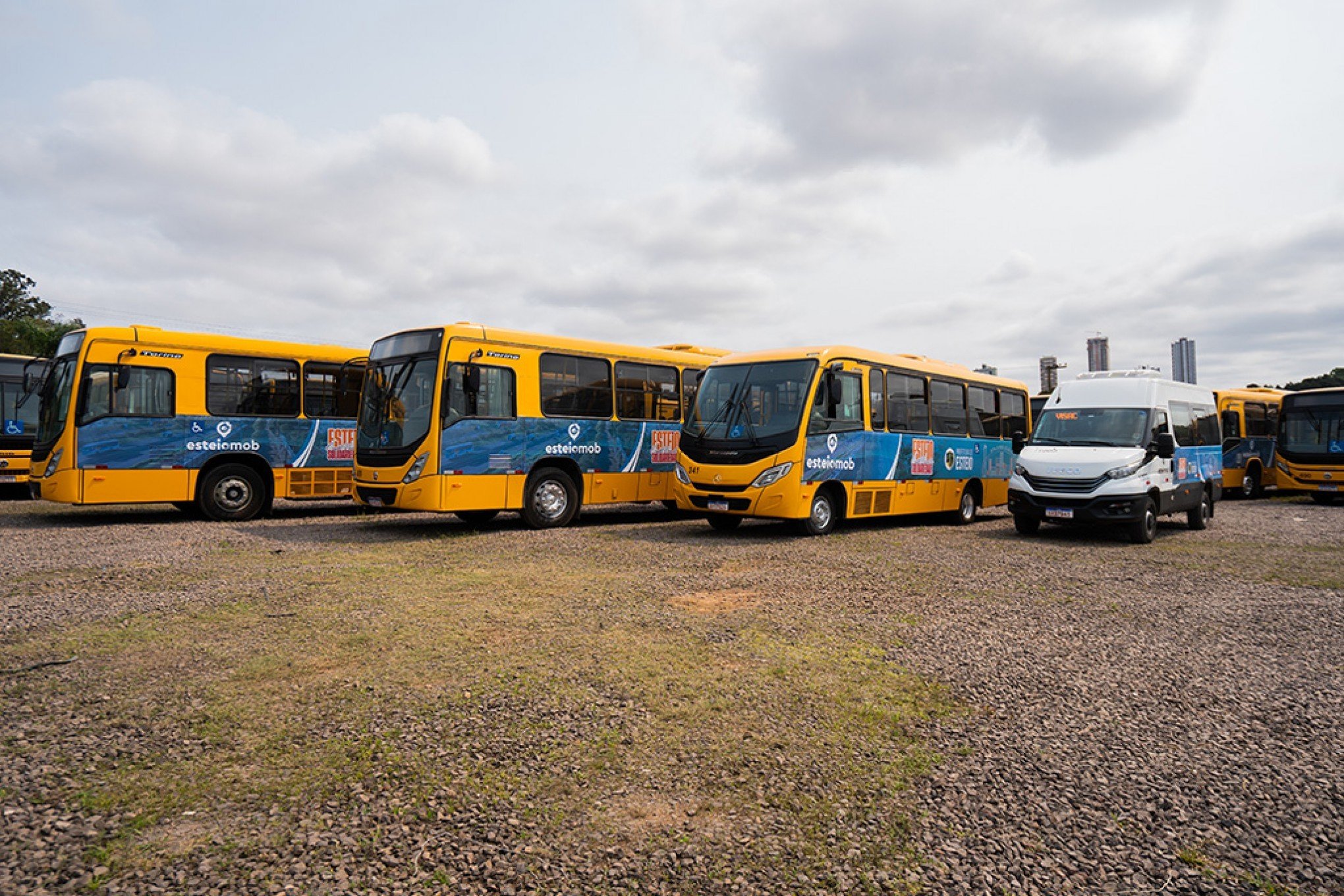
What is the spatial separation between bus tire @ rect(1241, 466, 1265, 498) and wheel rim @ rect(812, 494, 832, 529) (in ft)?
58.5

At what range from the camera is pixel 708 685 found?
5.14m

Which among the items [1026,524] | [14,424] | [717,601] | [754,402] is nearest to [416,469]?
[754,402]

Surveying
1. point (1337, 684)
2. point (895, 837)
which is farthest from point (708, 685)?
point (1337, 684)

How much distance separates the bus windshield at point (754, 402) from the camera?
1304cm

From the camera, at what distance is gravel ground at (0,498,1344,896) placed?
3025 millimetres

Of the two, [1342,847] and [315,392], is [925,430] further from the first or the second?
[1342,847]

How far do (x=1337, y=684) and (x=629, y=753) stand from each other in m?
4.46

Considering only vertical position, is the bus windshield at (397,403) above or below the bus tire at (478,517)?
above

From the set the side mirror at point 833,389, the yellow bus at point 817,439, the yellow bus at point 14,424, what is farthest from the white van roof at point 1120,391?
the yellow bus at point 14,424

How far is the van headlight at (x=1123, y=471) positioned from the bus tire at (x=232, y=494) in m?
13.9

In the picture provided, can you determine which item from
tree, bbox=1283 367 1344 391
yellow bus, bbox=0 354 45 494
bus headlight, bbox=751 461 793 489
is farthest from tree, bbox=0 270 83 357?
tree, bbox=1283 367 1344 391

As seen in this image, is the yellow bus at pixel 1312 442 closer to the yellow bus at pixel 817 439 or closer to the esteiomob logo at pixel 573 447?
the yellow bus at pixel 817 439

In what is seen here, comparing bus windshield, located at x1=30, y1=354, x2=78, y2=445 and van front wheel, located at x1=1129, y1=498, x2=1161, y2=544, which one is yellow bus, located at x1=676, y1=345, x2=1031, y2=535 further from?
bus windshield, located at x1=30, y1=354, x2=78, y2=445

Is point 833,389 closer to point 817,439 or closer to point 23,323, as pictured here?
point 817,439
